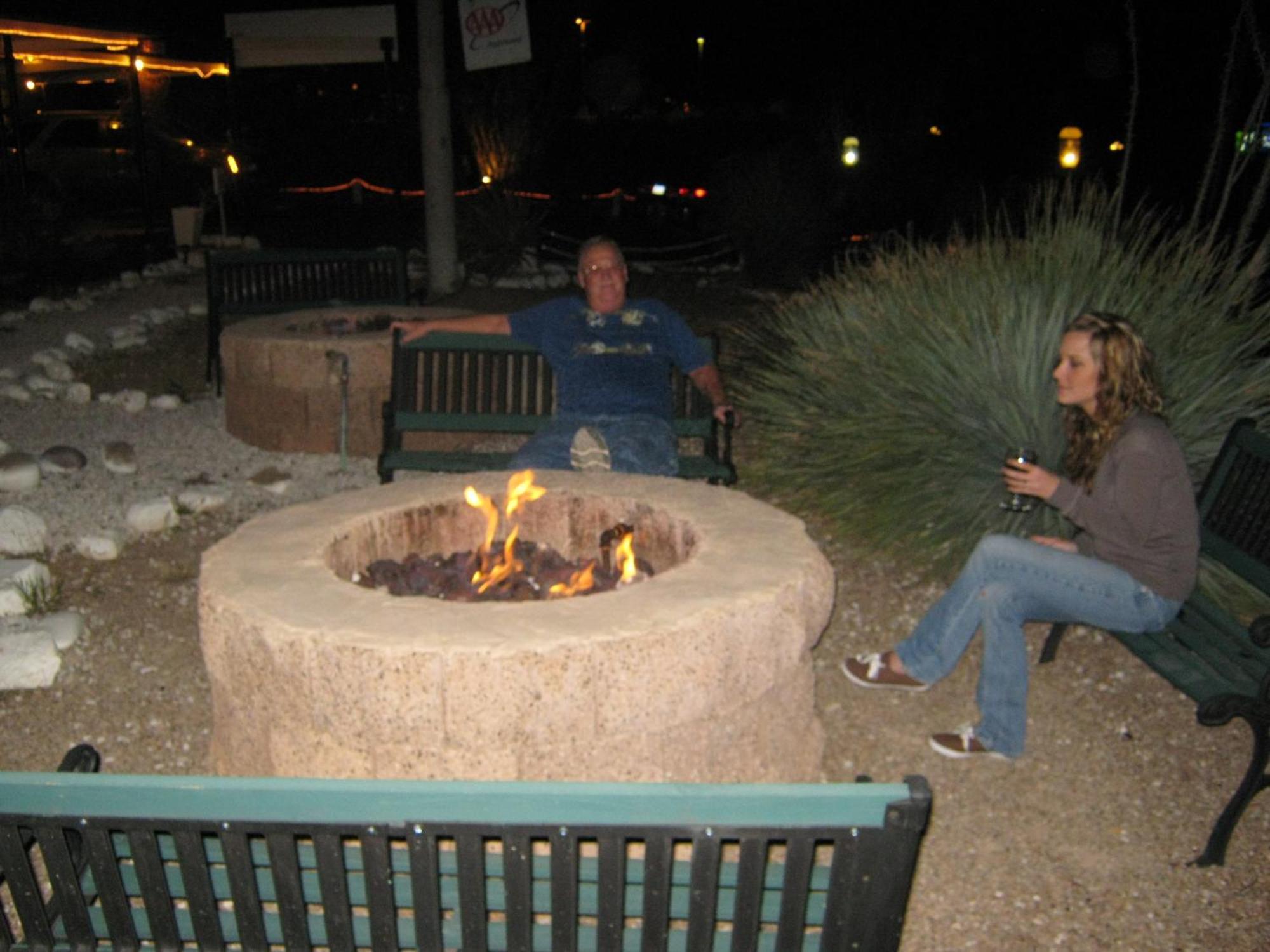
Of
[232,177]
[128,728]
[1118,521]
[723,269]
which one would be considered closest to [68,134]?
[232,177]

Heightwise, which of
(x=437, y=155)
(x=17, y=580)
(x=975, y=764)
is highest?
(x=437, y=155)

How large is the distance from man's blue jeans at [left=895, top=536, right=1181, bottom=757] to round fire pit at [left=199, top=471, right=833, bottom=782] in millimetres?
594

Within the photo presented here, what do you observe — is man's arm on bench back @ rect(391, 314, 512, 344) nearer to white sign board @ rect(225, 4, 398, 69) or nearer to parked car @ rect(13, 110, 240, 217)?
white sign board @ rect(225, 4, 398, 69)

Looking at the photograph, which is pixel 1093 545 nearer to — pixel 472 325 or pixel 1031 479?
pixel 1031 479

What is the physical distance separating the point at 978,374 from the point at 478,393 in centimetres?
241

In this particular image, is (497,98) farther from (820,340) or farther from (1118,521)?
(1118,521)

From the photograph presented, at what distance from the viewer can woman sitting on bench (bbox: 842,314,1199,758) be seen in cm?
311

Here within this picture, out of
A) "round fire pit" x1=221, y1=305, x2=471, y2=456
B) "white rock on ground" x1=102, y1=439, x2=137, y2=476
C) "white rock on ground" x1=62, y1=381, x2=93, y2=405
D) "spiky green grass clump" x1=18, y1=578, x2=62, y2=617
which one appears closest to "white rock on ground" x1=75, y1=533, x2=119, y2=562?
"spiky green grass clump" x1=18, y1=578, x2=62, y2=617

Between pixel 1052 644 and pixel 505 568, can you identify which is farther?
pixel 1052 644

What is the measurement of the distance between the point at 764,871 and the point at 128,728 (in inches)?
99.3

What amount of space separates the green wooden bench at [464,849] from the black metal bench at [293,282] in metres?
A: 6.10

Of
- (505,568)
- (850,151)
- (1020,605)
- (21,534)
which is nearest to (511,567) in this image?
(505,568)

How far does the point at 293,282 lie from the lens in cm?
793

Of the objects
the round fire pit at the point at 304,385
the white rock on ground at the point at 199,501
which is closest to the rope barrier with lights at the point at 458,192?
the round fire pit at the point at 304,385
